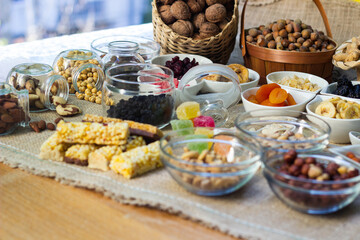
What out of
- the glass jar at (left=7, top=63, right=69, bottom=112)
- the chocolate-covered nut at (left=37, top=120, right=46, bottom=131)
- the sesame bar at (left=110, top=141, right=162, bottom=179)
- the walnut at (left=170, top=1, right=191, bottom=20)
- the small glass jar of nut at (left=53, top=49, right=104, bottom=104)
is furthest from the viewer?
the walnut at (left=170, top=1, right=191, bottom=20)

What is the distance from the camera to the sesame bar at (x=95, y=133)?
104 centimetres

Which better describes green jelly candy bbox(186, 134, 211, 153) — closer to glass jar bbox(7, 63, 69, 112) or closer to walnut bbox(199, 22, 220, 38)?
glass jar bbox(7, 63, 69, 112)

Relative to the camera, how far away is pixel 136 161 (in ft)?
3.27

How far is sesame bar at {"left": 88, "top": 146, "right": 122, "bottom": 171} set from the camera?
1.03 m

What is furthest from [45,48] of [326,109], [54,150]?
[326,109]

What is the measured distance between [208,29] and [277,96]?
57 centimetres

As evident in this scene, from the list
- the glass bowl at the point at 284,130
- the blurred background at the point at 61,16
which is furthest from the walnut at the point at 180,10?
the blurred background at the point at 61,16

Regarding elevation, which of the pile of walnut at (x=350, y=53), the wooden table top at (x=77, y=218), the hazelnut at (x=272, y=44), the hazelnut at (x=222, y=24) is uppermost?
the hazelnut at (x=222, y=24)

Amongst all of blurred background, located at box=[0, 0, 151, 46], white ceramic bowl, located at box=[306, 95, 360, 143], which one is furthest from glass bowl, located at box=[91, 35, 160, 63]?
blurred background, located at box=[0, 0, 151, 46]

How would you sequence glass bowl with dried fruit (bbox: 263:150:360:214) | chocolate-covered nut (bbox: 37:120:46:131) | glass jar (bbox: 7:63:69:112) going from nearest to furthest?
glass bowl with dried fruit (bbox: 263:150:360:214) → chocolate-covered nut (bbox: 37:120:46:131) → glass jar (bbox: 7:63:69:112)

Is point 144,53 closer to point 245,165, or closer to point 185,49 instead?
point 185,49

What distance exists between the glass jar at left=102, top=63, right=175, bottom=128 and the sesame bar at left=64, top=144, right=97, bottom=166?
19 cm

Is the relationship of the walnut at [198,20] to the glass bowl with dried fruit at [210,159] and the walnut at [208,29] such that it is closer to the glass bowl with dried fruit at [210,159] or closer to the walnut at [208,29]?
the walnut at [208,29]

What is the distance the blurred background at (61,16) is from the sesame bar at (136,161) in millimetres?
2385
